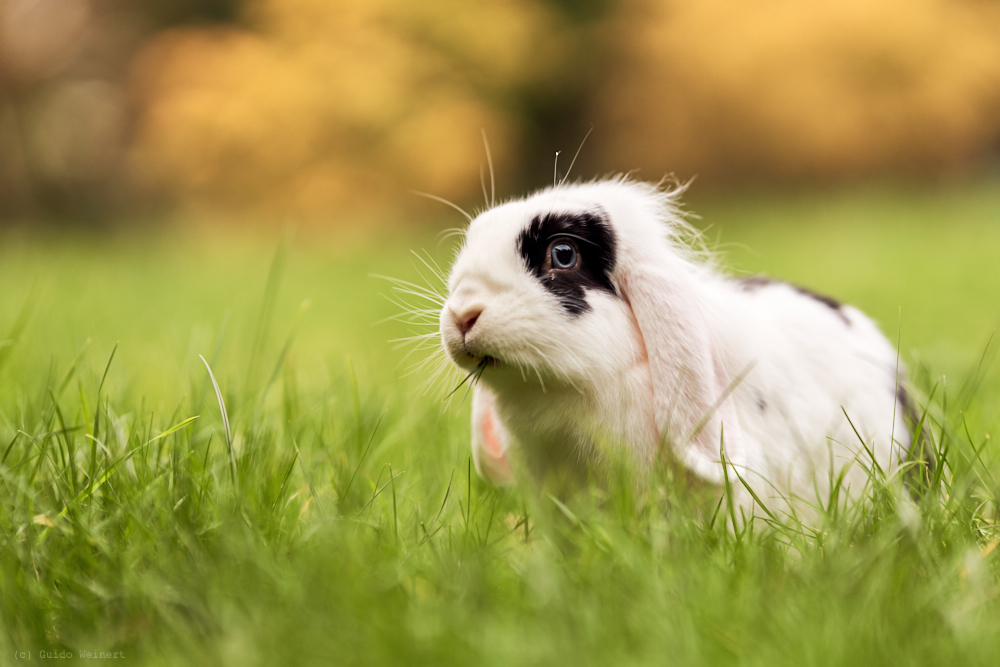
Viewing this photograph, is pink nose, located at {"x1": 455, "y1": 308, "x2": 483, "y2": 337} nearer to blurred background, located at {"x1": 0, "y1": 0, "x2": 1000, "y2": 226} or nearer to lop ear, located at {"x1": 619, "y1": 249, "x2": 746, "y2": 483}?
lop ear, located at {"x1": 619, "y1": 249, "x2": 746, "y2": 483}

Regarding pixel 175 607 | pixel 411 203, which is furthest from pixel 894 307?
pixel 411 203

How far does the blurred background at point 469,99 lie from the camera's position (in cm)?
1294

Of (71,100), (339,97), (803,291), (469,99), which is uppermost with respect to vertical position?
(469,99)

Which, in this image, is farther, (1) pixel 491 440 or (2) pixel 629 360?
(1) pixel 491 440

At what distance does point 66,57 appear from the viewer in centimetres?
1608

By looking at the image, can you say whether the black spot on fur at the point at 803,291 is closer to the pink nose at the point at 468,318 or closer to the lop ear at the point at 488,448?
the lop ear at the point at 488,448

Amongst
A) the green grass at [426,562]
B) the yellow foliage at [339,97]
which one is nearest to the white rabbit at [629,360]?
the green grass at [426,562]

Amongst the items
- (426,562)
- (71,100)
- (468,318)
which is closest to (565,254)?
(468,318)

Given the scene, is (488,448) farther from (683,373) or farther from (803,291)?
(803,291)

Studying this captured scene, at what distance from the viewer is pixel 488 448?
8.05 ft

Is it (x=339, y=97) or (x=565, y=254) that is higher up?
(x=339, y=97)

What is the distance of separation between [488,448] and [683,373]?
26.3 inches

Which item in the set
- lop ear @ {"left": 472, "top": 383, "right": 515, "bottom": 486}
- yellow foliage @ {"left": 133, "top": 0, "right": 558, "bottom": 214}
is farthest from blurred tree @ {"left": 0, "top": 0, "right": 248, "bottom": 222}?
lop ear @ {"left": 472, "top": 383, "right": 515, "bottom": 486}

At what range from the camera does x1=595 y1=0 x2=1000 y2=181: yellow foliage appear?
41.7 feet
